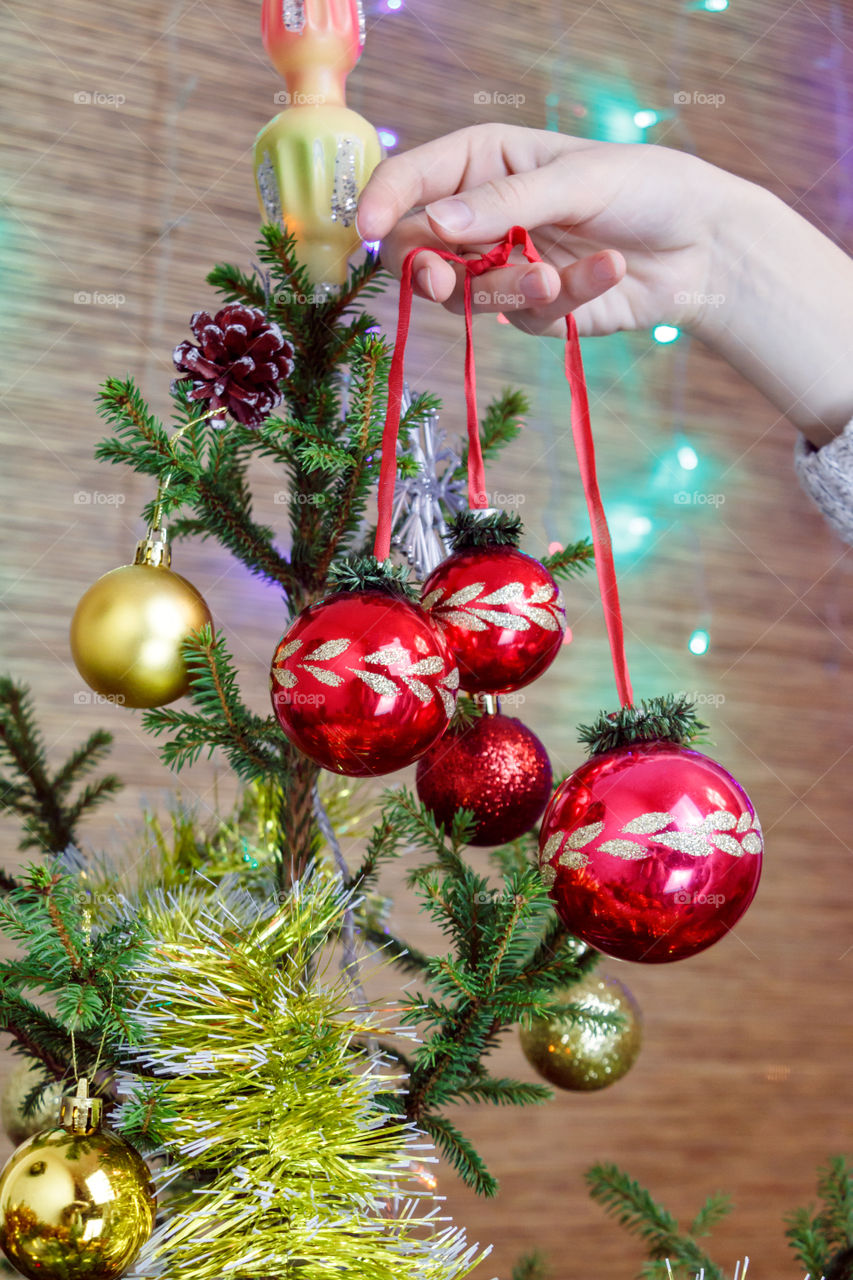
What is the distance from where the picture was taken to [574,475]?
1.43m

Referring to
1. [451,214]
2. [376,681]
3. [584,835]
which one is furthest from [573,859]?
[451,214]

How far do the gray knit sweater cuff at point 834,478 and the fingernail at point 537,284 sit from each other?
259 millimetres

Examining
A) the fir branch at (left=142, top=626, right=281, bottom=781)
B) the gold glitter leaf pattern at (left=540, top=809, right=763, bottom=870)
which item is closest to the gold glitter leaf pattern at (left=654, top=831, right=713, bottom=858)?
the gold glitter leaf pattern at (left=540, top=809, right=763, bottom=870)

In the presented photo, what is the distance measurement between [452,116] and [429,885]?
124cm

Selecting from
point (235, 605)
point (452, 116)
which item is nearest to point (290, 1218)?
point (235, 605)

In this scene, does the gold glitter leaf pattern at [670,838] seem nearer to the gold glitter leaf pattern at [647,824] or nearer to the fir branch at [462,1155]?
the gold glitter leaf pattern at [647,824]

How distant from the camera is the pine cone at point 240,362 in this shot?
55 centimetres

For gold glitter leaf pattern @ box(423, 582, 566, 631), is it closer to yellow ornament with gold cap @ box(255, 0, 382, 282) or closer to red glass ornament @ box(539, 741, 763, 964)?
red glass ornament @ box(539, 741, 763, 964)

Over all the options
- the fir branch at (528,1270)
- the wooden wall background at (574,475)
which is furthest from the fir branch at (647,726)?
the wooden wall background at (574,475)

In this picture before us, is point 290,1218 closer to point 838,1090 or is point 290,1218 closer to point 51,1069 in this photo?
point 51,1069

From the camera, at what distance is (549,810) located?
19.3 inches

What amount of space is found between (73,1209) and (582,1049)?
41cm

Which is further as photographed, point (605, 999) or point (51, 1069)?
point (605, 999)

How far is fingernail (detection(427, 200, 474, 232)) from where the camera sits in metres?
0.55
